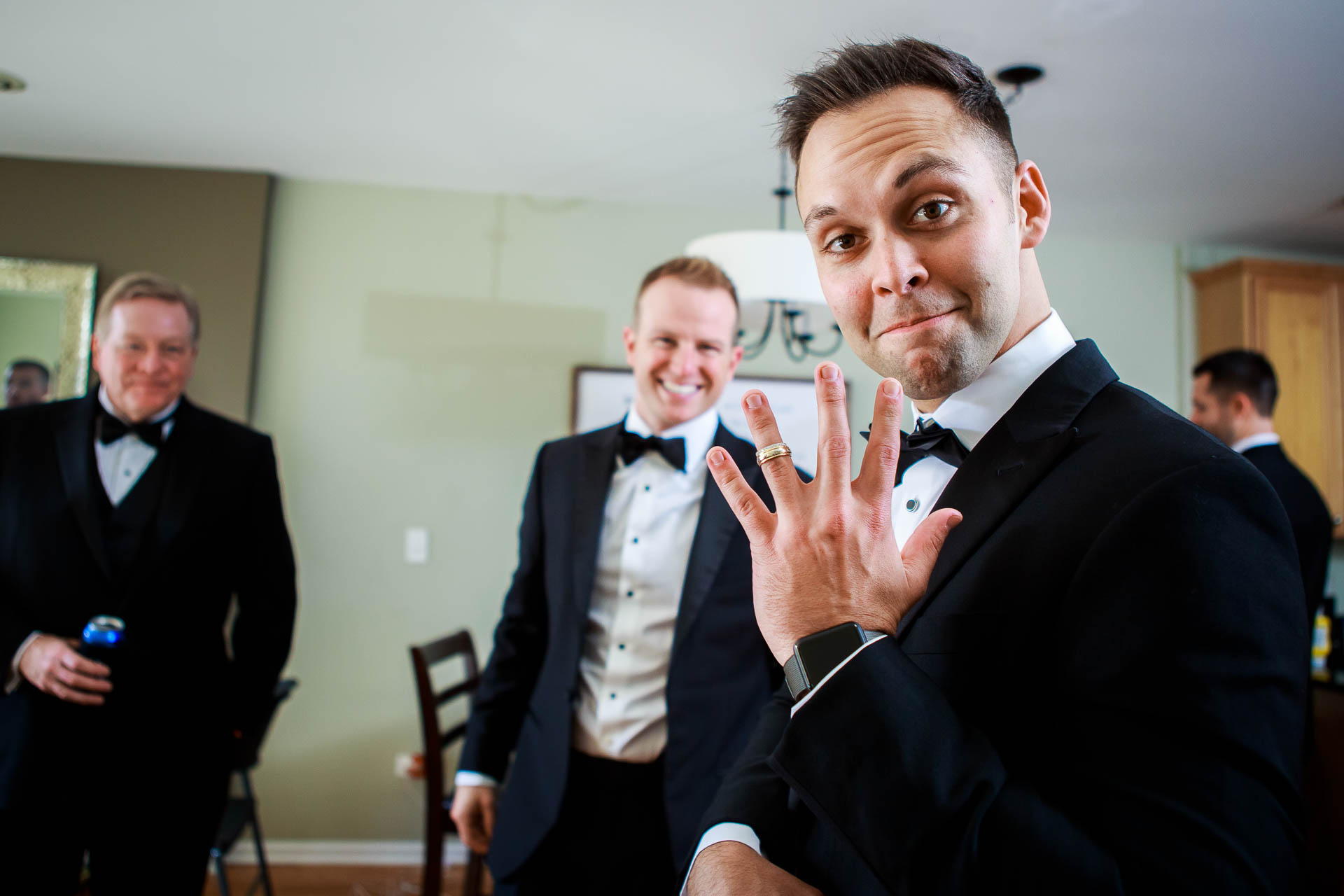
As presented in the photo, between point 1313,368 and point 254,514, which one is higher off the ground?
point 1313,368

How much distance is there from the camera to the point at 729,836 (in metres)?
0.84

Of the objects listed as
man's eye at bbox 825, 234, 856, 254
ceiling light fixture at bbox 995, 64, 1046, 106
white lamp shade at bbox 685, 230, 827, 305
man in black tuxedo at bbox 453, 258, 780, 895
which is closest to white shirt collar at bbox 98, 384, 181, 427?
man in black tuxedo at bbox 453, 258, 780, 895

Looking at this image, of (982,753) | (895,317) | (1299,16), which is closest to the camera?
(982,753)

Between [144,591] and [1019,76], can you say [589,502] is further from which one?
[1019,76]

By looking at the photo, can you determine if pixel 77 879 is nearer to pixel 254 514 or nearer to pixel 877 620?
pixel 254 514

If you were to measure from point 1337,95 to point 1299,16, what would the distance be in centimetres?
64

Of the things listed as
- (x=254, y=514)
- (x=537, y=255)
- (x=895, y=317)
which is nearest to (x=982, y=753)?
(x=895, y=317)

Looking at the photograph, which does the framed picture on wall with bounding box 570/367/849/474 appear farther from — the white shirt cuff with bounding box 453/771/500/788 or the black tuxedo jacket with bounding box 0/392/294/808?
the white shirt cuff with bounding box 453/771/500/788

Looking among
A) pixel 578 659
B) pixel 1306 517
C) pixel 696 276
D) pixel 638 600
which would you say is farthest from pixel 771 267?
pixel 1306 517

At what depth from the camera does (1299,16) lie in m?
2.26

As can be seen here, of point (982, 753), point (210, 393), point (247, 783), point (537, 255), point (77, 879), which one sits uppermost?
point (537, 255)

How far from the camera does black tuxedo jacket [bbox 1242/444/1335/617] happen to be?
2945 mm

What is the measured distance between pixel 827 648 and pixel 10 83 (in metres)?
3.66

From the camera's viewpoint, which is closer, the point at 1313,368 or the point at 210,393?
the point at 210,393
